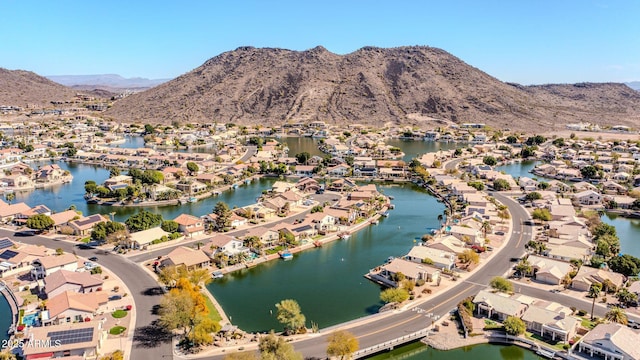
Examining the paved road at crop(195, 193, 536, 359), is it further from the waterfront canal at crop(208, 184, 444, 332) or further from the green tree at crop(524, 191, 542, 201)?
the green tree at crop(524, 191, 542, 201)

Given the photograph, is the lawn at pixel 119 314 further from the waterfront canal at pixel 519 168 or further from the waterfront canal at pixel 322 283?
the waterfront canal at pixel 519 168

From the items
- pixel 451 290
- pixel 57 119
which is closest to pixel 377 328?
pixel 451 290

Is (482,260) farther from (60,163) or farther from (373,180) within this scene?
(60,163)

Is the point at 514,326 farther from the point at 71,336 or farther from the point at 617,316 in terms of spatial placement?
the point at 71,336

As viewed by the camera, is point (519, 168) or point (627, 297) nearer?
point (627, 297)

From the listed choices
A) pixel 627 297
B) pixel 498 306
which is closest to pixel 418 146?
pixel 627 297

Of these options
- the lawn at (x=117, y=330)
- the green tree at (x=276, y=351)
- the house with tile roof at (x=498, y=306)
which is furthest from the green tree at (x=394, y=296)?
the lawn at (x=117, y=330)

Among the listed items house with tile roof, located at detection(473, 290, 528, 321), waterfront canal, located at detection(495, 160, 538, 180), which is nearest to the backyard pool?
house with tile roof, located at detection(473, 290, 528, 321)
